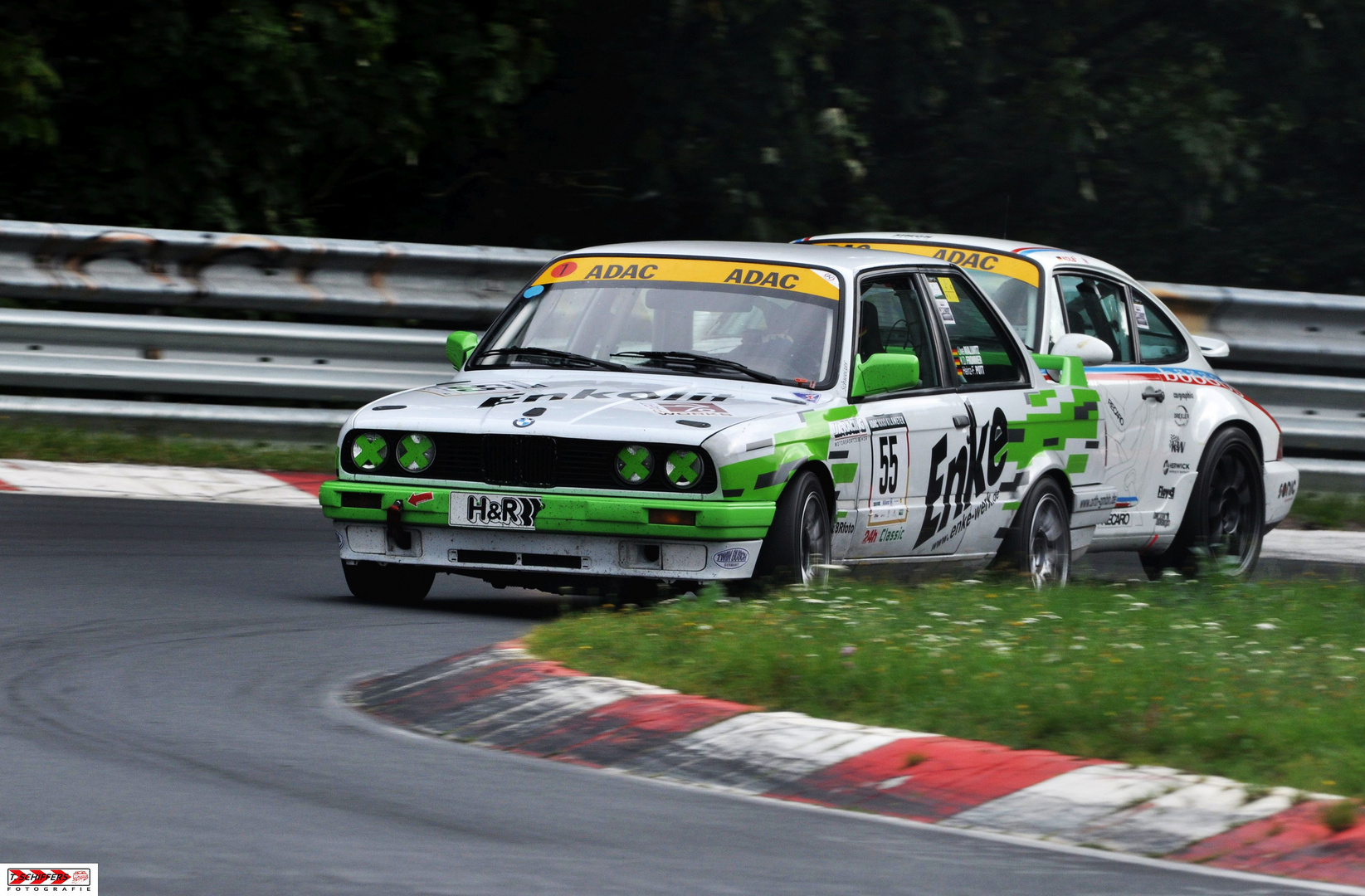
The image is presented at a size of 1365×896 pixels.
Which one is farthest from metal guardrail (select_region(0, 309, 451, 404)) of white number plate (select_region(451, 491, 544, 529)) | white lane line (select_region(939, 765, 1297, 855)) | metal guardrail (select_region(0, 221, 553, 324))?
white lane line (select_region(939, 765, 1297, 855))

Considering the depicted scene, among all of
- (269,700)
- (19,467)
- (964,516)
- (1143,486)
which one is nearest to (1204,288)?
(1143,486)

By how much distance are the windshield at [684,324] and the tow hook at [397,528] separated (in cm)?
103

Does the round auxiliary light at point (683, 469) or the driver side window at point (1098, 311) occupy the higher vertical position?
the driver side window at point (1098, 311)

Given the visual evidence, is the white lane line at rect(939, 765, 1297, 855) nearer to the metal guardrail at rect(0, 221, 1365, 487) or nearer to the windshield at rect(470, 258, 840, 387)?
the windshield at rect(470, 258, 840, 387)

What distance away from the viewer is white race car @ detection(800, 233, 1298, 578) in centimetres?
1067

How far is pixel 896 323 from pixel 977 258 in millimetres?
1784

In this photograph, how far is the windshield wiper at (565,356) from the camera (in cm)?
893

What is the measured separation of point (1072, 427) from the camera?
1018 centimetres

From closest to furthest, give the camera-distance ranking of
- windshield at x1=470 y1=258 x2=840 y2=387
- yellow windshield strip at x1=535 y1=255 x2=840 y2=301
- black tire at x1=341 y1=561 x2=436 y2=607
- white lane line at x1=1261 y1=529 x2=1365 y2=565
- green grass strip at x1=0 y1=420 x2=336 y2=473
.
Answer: black tire at x1=341 y1=561 x2=436 y2=607 < windshield at x1=470 y1=258 x2=840 y2=387 < yellow windshield strip at x1=535 y1=255 x2=840 y2=301 < white lane line at x1=1261 y1=529 x2=1365 y2=565 < green grass strip at x1=0 y1=420 x2=336 y2=473

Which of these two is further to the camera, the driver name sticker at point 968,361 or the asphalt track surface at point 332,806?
the driver name sticker at point 968,361

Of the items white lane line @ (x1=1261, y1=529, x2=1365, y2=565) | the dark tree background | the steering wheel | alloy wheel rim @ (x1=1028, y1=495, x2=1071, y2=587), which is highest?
the dark tree background

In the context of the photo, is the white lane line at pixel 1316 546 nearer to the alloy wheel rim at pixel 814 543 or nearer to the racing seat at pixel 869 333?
the racing seat at pixel 869 333

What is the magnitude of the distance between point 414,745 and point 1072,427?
4.94 m

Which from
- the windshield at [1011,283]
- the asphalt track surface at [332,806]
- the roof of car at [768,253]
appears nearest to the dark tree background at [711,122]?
the windshield at [1011,283]
